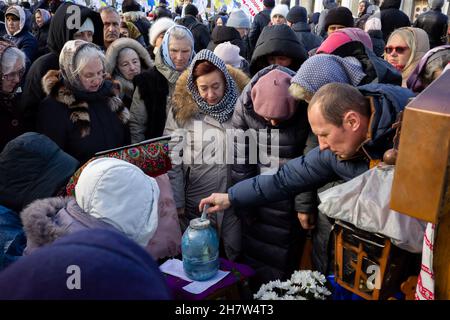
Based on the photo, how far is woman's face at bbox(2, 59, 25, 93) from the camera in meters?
2.67

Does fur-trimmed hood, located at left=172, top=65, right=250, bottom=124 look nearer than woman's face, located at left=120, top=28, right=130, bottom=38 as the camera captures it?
Yes

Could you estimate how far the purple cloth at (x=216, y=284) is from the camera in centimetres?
186

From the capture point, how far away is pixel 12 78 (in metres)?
2.70

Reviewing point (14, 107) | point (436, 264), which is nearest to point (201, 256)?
point (436, 264)

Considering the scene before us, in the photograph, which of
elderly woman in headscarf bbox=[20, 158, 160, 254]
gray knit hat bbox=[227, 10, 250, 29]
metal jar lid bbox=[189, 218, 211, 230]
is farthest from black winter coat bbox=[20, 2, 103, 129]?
gray knit hat bbox=[227, 10, 250, 29]

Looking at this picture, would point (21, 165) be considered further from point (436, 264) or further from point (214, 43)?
point (214, 43)

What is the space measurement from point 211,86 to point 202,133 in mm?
337

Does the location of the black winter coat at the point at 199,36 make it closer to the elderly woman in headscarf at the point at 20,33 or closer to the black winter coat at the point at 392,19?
the elderly woman in headscarf at the point at 20,33

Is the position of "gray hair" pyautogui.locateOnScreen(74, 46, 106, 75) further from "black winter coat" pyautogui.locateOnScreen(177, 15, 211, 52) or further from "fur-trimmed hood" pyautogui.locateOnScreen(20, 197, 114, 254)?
"black winter coat" pyautogui.locateOnScreen(177, 15, 211, 52)

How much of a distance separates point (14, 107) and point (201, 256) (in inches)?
68.7

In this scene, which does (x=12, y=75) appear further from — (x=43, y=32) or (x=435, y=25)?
(x=435, y=25)

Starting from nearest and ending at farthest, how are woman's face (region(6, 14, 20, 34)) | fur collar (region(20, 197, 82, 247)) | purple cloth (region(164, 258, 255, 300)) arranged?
1. fur collar (region(20, 197, 82, 247))
2. purple cloth (region(164, 258, 255, 300))
3. woman's face (region(6, 14, 20, 34))

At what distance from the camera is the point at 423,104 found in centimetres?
87

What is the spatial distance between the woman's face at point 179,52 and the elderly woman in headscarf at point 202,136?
572 mm
